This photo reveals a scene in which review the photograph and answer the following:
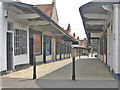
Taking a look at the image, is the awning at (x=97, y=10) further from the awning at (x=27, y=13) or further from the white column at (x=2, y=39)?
the white column at (x=2, y=39)

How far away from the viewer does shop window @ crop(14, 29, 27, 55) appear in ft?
35.4

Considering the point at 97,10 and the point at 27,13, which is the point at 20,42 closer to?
the point at 27,13

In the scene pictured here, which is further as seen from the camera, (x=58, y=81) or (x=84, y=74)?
(x=84, y=74)

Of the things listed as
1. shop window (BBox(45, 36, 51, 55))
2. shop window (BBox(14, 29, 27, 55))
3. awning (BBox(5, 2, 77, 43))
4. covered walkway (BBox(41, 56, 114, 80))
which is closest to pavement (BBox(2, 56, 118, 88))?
covered walkway (BBox(41, 56, 114, 80))

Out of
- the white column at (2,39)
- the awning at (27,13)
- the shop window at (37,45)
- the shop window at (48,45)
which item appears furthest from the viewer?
the shop window at (48,45)

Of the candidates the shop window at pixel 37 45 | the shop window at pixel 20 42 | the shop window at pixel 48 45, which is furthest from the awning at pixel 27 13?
the shop window at pixel 48 45

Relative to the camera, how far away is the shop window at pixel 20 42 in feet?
35.4

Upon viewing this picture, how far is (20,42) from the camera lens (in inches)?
450

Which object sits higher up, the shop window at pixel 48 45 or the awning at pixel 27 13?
the awning at pixel 27 13

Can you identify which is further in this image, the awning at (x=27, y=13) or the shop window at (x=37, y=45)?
the shop window at (x=37, y=45)

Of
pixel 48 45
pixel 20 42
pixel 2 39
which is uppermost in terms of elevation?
pixel 2 39

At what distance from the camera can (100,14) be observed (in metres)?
11.1

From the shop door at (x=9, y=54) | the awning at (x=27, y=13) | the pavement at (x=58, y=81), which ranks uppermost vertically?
the awning at (x=27, y=13)

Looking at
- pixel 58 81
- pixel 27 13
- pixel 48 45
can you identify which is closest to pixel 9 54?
pixel 27 13
